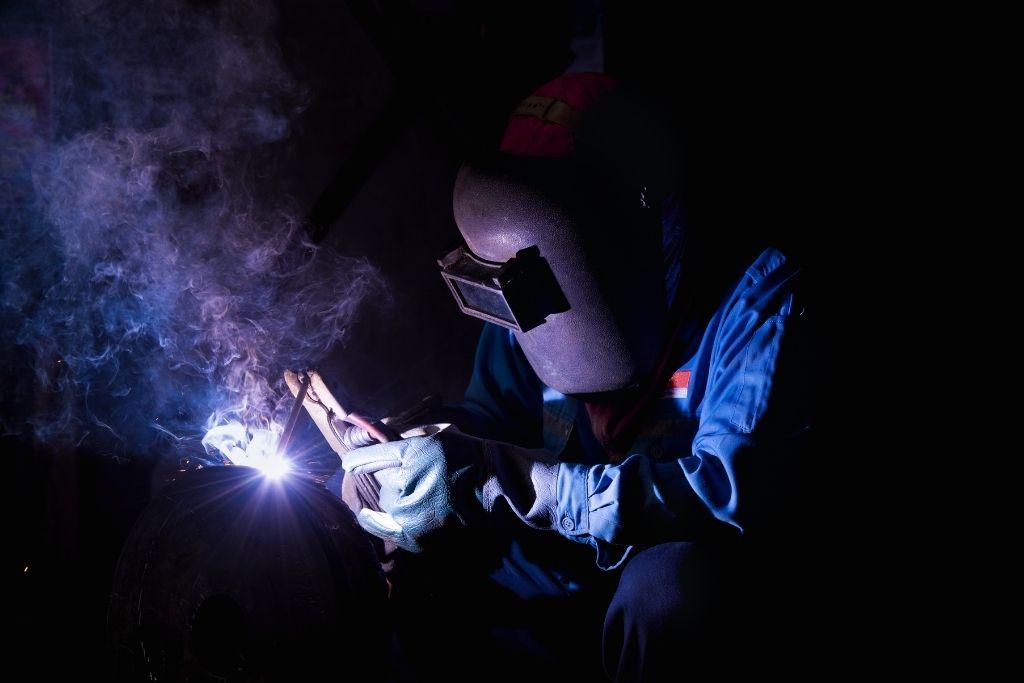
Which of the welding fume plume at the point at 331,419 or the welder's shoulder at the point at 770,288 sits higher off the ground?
the welding fume plume at the point at 331,419

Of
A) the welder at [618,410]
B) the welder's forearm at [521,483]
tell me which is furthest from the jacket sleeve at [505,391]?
the welder's forearm at [521,483]

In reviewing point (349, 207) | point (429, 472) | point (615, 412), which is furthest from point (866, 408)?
point (349, 207)

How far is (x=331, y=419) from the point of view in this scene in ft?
6.58

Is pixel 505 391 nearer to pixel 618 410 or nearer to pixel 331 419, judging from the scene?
pixel 618 410

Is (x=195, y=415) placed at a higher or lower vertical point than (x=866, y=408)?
higher

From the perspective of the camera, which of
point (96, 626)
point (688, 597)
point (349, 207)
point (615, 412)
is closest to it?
point (688, 597)

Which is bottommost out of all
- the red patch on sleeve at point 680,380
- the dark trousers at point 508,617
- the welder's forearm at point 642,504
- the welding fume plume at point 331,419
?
the dark trousers at point 508,617

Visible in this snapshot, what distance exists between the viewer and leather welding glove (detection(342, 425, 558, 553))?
73.2 inches

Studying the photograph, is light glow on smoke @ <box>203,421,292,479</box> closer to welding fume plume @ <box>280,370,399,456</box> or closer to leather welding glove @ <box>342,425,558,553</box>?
welding fume plume @ <box>280,370,399,456</box>

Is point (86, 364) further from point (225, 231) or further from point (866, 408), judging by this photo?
point (866, 408)

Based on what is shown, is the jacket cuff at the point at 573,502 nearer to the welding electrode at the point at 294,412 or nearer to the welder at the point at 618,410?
the welder at the point at 618,410

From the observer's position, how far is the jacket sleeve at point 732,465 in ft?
5.46

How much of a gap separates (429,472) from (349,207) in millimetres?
1980

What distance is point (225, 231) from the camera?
113 inches
